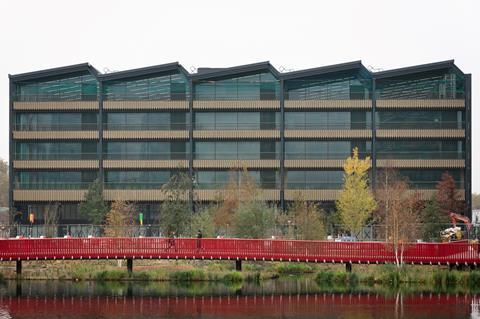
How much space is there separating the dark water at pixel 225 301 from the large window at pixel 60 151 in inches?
1675

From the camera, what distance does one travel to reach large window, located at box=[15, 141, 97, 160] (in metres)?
104

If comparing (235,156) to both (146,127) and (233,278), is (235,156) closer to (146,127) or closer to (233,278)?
(146,127)

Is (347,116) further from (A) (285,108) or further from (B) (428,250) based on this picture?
(B) (428,250)

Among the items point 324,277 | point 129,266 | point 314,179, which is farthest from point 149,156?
point 324,277

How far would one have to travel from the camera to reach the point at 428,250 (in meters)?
60.1

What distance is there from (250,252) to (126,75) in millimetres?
44024

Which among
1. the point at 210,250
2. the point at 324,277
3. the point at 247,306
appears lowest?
the point at 247,306

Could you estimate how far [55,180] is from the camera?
340 ft

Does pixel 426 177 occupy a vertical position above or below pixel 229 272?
above

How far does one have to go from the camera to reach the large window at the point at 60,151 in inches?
4077

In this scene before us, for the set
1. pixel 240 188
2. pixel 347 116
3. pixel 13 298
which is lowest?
pixel 13 298

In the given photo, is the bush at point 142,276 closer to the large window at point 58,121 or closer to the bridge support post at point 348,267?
the bridge support post at point 348,267

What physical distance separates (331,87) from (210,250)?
44.7m

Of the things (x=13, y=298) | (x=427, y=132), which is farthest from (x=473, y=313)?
(x=427, y=132)
